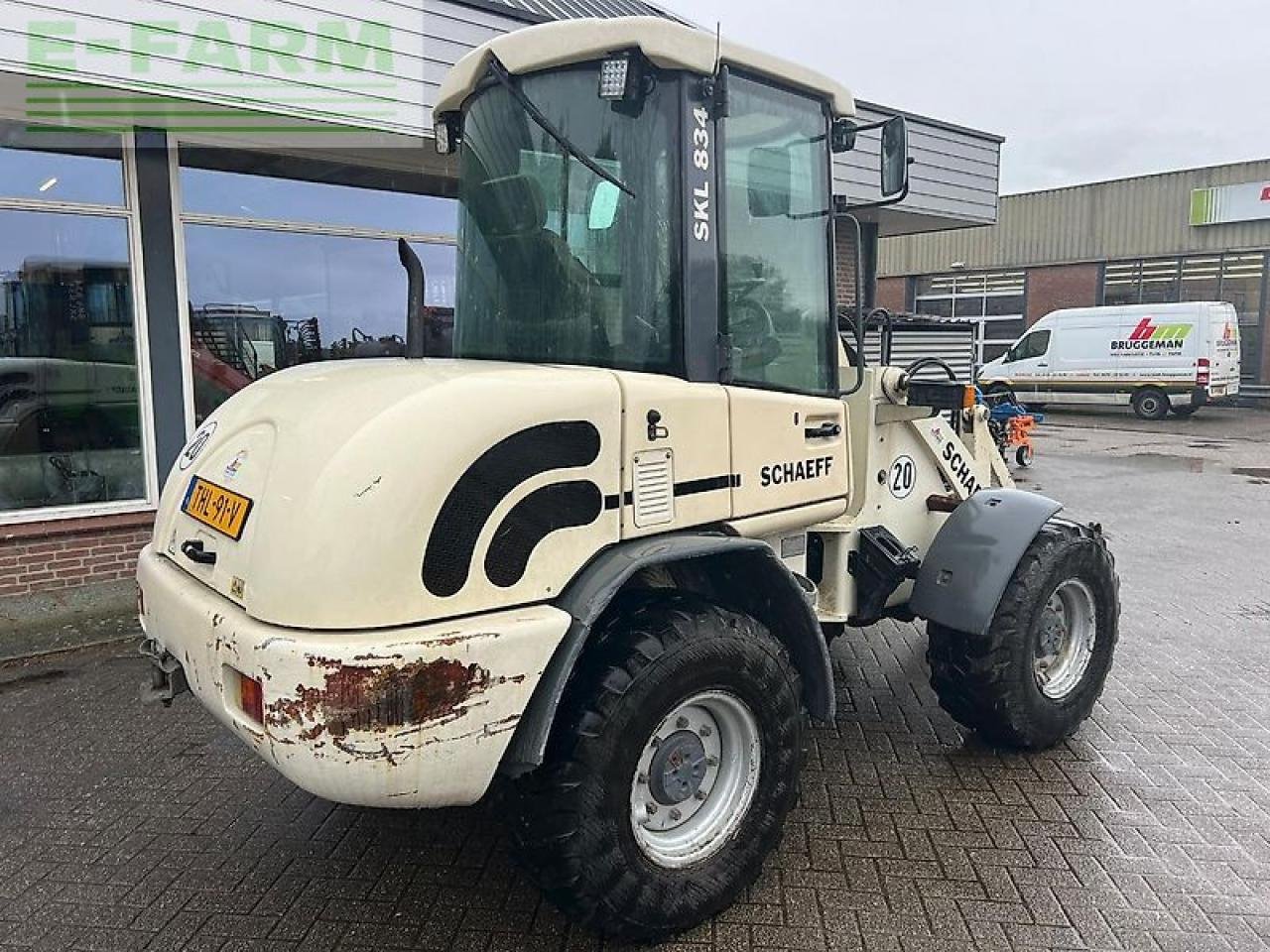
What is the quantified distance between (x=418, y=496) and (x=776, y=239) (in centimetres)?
162

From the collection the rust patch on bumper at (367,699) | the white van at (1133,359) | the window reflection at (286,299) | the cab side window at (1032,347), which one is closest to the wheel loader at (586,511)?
the rust patch on bumper at (367,699)

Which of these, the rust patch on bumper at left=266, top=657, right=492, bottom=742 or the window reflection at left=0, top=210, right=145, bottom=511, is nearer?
the rust patch on bumper at left=266, top=657, right=492, bottom=742

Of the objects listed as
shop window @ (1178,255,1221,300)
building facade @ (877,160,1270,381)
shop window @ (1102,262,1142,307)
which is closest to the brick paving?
building facade @ (877,160,1270,381)

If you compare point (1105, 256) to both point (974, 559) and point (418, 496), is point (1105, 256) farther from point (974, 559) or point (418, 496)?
point (418, 496)

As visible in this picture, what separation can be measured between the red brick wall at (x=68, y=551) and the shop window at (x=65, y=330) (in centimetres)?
28

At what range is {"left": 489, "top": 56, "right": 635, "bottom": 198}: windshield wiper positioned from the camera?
2.79m

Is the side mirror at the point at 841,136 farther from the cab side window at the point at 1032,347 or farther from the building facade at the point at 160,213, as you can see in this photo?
the cab side window at the point at 1032,347

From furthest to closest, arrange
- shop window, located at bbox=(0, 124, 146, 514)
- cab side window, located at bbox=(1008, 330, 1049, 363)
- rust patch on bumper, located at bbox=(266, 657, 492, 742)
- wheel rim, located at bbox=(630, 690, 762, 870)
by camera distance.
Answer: cab side window, located at bbox=(1008, 330, 1049, 363) < shop window, located at bbox=(0, 124, 146, 514) < wheel rim, located at bbox=(630, 690, 762, 870) < rust patch on bumper, located at bbox=(266, 657, 492, 742)

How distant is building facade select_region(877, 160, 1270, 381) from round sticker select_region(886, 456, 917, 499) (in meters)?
25.3

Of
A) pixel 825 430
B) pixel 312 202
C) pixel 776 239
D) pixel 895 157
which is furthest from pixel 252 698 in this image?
pixel 312 202

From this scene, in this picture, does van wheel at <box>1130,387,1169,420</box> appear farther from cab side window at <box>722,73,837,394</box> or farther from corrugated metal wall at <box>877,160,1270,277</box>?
cab side window at <box>722,73,837,394</box>

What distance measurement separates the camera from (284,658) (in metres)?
2.14

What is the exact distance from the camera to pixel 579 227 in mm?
2887

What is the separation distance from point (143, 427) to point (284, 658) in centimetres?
511
